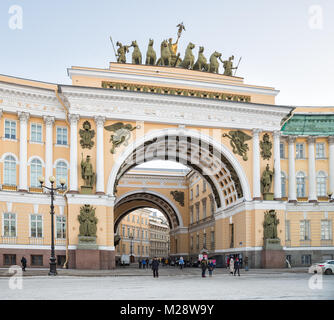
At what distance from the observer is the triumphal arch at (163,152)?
124 feet

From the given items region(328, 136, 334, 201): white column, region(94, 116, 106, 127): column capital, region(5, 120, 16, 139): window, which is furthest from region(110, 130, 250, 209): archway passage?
region(328, 136, 334, 201): white column

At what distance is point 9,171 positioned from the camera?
3822 cm

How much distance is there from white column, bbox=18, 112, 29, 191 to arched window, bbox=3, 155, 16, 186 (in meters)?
0.61

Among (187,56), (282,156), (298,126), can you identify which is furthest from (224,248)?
(187,56)

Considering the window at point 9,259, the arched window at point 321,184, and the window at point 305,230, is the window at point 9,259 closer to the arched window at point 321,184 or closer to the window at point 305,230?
the window at point 305,230

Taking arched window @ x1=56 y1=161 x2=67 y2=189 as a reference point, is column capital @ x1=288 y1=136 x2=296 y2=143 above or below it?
above

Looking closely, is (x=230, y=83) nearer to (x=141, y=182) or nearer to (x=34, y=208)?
(x=34, y=208)

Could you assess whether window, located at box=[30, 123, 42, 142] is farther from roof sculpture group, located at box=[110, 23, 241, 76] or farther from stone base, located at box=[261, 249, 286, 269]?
stone base, located at box=[261, 249, 286, 269]

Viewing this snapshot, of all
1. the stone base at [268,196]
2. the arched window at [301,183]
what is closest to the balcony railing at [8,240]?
the stone base at [268,196]

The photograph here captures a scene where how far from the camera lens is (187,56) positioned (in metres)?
44.0

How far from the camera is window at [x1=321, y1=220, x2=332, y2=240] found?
4606 cm

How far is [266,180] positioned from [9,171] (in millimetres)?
20911

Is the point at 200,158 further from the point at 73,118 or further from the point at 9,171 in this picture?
the point at 9,171

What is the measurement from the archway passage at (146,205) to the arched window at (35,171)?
2485 cm
